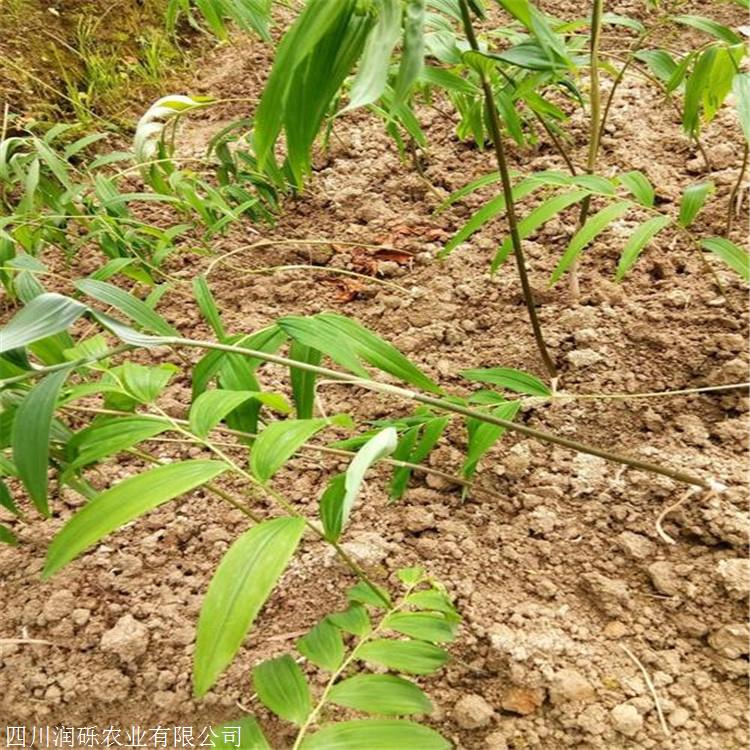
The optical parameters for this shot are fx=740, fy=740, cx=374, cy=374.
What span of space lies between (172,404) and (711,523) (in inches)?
28.9

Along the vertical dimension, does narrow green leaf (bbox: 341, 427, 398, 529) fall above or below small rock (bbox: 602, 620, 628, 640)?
above

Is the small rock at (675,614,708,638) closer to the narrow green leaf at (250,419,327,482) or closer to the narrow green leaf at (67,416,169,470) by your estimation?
the narrow green leaf at (250,419,327,482)

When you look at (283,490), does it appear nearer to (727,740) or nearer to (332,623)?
(332,623)

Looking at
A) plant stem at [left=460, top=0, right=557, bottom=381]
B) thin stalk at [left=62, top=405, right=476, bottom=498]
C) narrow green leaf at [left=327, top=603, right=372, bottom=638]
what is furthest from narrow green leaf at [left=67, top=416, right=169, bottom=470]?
plant stem at [left=460, top=0, right=557, bottom=381]

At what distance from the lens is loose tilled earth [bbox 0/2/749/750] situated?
2.36ft

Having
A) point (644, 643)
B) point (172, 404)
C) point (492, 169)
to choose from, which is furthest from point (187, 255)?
point (644, 643)

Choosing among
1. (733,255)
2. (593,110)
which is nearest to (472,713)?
(733,255)

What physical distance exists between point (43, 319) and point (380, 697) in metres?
0.37

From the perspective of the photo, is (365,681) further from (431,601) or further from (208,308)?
(208,308)

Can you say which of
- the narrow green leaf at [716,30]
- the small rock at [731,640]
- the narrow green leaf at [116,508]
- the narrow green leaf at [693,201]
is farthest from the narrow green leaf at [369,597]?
the narrow green leaf at [716,30]

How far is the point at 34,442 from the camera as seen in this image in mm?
499

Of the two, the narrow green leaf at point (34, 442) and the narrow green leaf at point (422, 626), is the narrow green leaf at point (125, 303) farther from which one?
the narrow green leaf at point (422, 626)

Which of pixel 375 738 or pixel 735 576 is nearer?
pixel 375 738

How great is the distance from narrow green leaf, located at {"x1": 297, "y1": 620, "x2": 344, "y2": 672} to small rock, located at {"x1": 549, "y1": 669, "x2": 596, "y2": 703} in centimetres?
23
